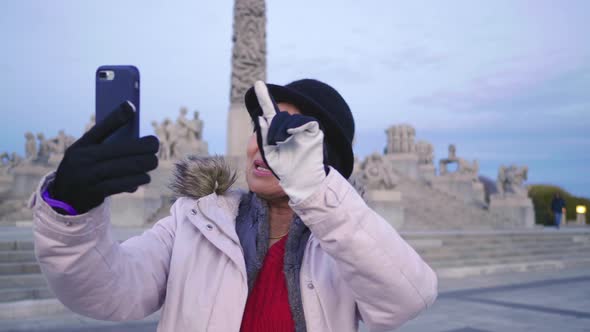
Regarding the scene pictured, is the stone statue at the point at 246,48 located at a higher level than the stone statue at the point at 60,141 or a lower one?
higher

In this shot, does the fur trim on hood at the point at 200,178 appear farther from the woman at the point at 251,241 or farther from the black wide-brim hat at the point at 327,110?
the black wide-brim hat at the point at 327,110

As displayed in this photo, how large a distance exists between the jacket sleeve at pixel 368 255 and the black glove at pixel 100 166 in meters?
0.38

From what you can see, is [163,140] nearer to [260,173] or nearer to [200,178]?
[200,178]

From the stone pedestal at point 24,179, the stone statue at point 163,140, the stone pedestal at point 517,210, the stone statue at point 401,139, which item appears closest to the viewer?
the stone pedestal at point 24,179

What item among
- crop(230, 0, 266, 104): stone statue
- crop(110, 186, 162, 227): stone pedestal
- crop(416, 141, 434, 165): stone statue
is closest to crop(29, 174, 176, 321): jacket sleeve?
crop(110, 186, 162, 227): stone pedestal

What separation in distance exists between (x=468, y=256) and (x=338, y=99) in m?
11.1

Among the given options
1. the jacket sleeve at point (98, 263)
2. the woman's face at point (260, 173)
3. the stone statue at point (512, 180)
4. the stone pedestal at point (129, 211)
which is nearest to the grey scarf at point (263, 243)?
the woman's face at point (260, 173)

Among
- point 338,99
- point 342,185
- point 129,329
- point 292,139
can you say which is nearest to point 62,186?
point 292,139

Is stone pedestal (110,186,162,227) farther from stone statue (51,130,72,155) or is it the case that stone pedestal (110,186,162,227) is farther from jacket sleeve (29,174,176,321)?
jacket sleeve (29,174,176,321)

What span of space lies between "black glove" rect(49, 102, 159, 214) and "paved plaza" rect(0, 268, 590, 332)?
4656mm

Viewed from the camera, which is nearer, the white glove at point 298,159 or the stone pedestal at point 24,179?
the white glove at point 298,159

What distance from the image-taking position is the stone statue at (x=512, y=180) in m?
24.5

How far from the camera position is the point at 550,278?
35.3ft

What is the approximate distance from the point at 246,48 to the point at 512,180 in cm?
1366
